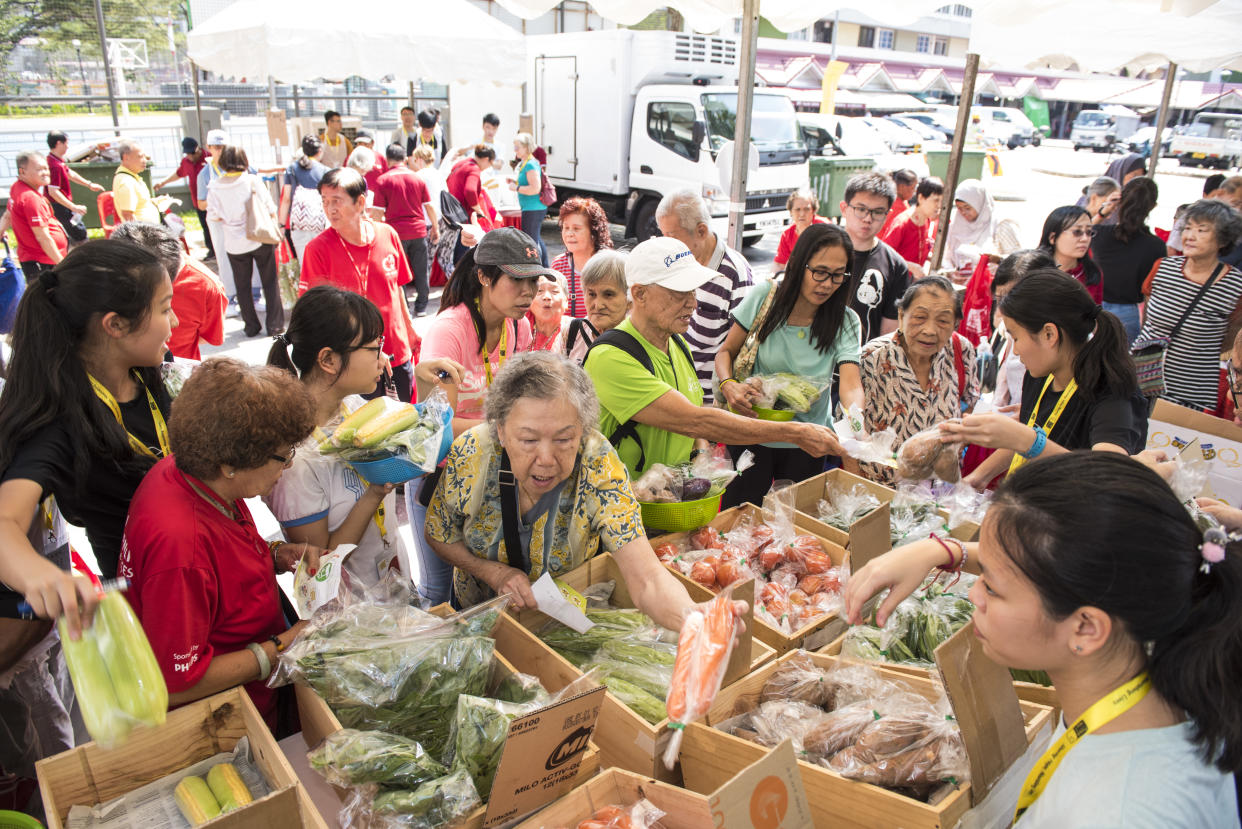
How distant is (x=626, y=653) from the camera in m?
2.34

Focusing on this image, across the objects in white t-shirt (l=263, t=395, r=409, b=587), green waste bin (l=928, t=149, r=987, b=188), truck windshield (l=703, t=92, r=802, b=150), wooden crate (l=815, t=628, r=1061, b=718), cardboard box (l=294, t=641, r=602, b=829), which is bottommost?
wooden crate (l=815, t=628, r=1061, b=718)

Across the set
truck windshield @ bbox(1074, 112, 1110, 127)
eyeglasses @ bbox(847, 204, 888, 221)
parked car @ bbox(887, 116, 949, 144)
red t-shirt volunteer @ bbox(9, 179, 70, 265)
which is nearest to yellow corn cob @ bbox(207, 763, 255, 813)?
eyeglasses @ bbox(847, 204, 888, 221)

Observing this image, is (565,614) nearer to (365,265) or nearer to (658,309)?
(658,309)

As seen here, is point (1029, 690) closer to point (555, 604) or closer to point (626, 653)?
A: point (626, 653)

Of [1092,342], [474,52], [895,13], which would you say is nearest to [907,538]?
[1092,342]

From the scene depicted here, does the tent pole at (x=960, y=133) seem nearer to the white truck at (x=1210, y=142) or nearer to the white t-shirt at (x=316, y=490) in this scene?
the white t-shirt at (x=316, y=490)

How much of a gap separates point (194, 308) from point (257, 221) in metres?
3.44

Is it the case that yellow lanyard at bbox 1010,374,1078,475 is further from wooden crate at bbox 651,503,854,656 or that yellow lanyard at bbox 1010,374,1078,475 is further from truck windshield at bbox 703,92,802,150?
truck windshield at bbox 703,92,802,150

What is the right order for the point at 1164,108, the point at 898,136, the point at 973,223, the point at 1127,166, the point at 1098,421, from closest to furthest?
the point at 1098,421
the point at 973,223
the point at 1127,166
the point at 1164,108
the point at 898,136

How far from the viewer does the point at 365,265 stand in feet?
18.0

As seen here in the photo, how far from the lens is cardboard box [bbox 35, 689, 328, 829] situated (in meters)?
1.61

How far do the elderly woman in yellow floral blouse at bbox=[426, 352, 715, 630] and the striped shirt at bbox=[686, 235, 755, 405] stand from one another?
1.91 meters

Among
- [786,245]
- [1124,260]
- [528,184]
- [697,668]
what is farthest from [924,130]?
[697,668]

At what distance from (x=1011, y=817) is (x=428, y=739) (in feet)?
4.80
